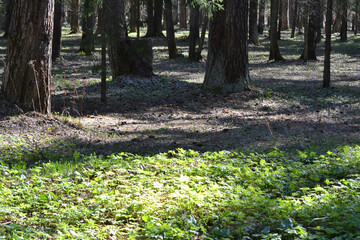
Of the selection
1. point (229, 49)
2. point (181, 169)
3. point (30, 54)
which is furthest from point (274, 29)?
point (181, 169)

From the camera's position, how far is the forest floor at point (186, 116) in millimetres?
7453

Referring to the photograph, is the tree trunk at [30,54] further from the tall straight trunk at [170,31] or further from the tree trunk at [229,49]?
the tall straight trunk at [170,31]

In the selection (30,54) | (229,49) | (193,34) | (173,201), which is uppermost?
(193,34)

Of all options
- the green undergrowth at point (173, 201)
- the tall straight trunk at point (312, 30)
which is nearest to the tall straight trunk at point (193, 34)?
the tall straight trunk at point (312, 30)

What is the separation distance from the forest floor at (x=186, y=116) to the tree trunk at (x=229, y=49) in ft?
1.51

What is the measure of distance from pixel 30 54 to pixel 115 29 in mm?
3459

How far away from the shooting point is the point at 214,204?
445 cm

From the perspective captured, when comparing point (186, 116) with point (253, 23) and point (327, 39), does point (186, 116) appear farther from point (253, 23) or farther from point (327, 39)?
point (253, 23)

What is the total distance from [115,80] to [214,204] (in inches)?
403

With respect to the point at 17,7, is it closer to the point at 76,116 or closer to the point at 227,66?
the point at 76,116

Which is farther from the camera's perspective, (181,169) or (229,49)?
(229,49)

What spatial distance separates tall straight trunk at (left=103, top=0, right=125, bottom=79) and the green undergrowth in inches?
213

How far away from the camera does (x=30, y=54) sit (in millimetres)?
7910

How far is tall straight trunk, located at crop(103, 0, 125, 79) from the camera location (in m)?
10.3
